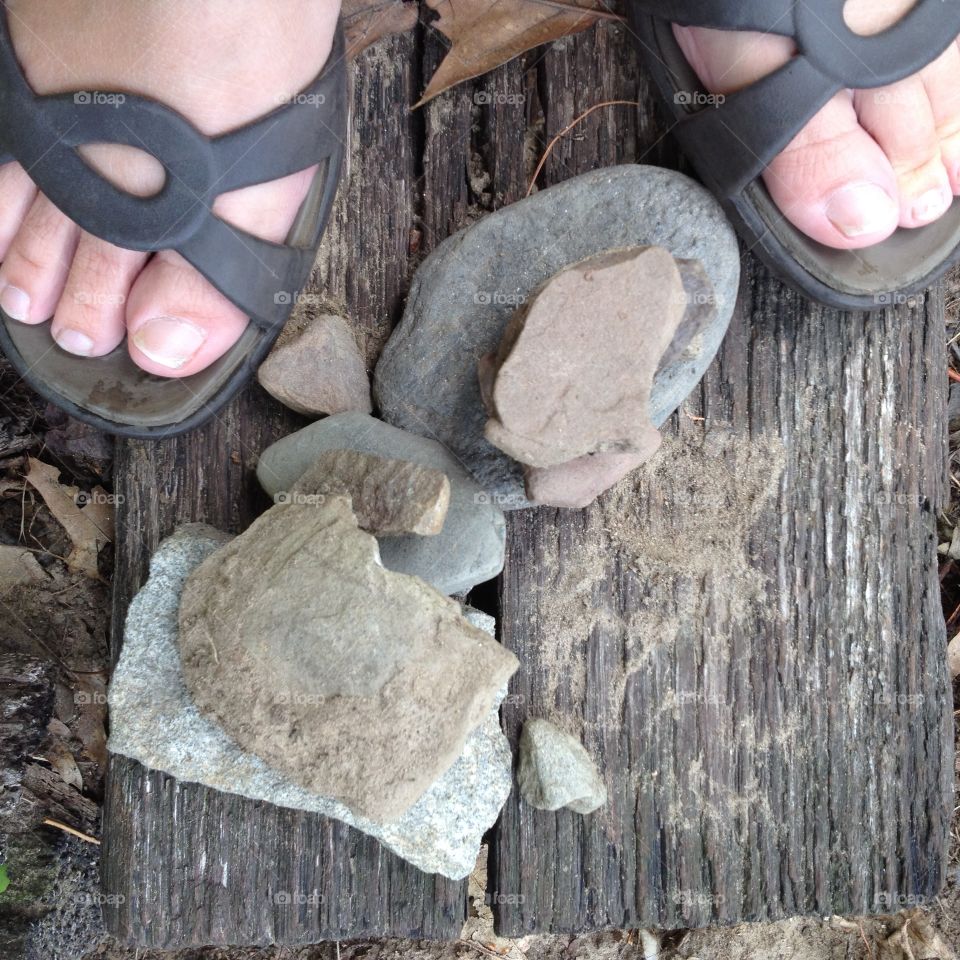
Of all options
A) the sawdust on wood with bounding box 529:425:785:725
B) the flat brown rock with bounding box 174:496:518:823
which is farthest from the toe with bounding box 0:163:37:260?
the sawdust on wood with bounding box 529:425:785:725

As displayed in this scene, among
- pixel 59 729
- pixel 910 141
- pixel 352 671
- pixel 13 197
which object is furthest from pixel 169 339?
pixel 910 141

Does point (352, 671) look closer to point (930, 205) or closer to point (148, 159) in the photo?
point (148, 159)

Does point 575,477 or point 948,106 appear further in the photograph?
point 948,106

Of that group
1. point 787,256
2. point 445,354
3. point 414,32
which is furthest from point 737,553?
point 414,32

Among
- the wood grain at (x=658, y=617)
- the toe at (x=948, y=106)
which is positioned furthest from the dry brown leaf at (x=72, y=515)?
the toe at (x=948, y=106)

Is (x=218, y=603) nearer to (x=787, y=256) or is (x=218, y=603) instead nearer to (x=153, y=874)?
(x=153, y=874)

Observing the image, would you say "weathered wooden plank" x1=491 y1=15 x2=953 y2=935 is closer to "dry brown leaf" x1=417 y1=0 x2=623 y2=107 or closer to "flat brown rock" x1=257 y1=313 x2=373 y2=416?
"dry brown leaf" x1=417 y1=0 x2=623 y2=107

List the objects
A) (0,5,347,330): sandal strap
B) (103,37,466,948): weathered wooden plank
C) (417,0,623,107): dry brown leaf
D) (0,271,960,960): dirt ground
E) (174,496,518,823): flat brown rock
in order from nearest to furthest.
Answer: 1. (174,496,518,823): flat brown rock
2. (0,5,347,330): sandal strap
3. (103,37,466,948): weathered wooden plank
4. (417,0,623,107): dry brown leaf
5. (0,271,960,960): dirt ground
